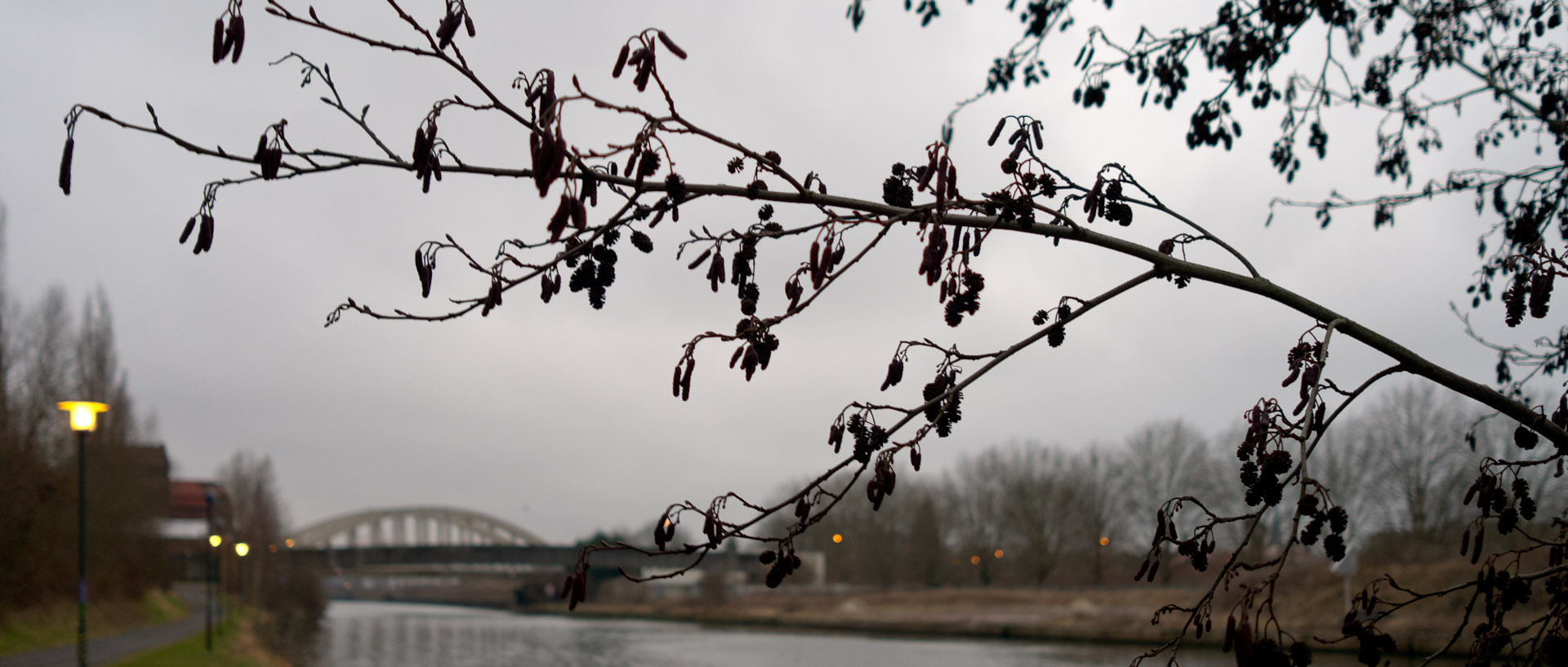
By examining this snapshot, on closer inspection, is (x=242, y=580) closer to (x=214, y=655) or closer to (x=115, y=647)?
(x=115, y=647)

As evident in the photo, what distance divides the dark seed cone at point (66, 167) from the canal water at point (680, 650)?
2805 cm

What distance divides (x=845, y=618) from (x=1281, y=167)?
5515cm

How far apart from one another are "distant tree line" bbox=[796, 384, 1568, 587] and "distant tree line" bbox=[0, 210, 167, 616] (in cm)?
2886

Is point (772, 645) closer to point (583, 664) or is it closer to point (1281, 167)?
point (583, 664)

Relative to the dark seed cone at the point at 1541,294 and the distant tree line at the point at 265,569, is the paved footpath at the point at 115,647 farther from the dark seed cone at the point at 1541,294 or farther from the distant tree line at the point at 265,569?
the dark seed cone at the point at 1541,294

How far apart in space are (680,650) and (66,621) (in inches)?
802

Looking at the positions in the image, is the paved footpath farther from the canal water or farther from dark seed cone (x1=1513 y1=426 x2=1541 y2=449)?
dark seed cone (x1=1513 y1=426 x2=1541 y2=449)

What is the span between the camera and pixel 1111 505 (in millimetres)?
62375

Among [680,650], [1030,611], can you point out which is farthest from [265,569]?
[1030,611]

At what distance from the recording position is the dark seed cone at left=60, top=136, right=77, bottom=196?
2.09m

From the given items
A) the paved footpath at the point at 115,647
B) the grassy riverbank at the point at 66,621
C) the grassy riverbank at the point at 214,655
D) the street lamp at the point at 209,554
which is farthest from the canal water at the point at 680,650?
the grassy riverbank at the point at 66,621

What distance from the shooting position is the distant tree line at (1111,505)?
39.0 metres

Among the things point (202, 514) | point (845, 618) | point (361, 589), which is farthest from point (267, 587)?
point (361, 589)

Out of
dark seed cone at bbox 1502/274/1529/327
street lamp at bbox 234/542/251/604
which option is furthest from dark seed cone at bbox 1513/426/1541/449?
street lamp at bbox 234/542/251/604
